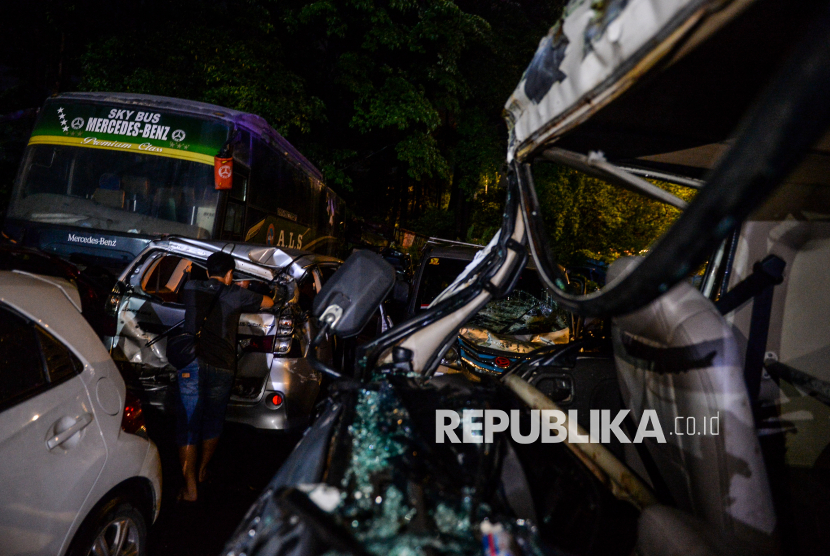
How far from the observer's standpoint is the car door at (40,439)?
1.79m

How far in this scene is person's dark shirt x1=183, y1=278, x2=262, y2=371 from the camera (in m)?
3.70

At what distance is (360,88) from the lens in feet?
40.1

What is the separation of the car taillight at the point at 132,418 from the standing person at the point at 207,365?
1.00 meters

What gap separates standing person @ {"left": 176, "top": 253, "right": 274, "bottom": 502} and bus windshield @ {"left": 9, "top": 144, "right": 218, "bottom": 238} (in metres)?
3.72

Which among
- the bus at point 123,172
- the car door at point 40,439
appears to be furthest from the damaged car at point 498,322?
the bus at point 123,172

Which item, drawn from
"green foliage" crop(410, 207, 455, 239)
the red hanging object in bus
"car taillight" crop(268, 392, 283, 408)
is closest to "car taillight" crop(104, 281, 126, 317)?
"car taillight" crop(268, 392, 283, 408)

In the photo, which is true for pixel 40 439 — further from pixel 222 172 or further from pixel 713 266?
pixel 222 172

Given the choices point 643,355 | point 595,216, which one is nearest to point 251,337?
point 643,355

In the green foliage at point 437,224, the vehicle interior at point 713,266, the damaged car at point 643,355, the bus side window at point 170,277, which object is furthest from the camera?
the green foliage at point 437,224

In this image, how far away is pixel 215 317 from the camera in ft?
12.3

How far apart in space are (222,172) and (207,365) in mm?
4415

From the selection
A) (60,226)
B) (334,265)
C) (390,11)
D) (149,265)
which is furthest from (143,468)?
(390,11)

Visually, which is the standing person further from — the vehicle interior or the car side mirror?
the vehicle interior

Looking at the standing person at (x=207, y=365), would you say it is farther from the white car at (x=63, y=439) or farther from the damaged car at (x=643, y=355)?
the damaged car at (x=643, y=355)
